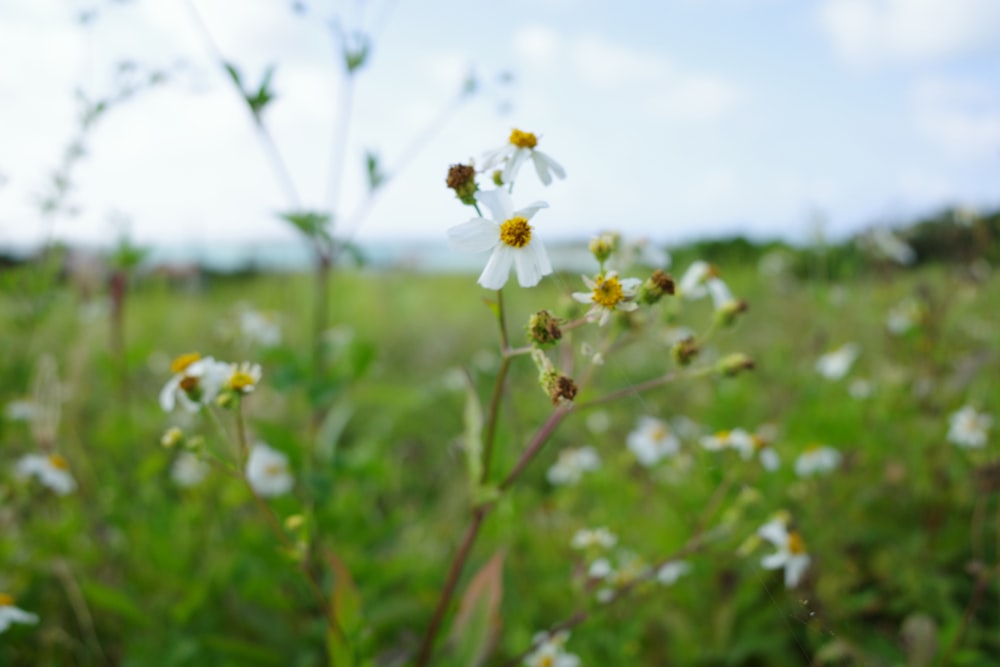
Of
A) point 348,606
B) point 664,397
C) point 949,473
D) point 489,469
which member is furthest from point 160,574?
point 664,397

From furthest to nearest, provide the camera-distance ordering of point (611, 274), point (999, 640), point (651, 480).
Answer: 1. point (651, 480)
2. point (999, 640)
3. point (611, 274)

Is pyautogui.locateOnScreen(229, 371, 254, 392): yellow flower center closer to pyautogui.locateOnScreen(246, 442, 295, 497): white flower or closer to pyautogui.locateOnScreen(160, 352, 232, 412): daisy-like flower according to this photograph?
pyautogui.locateOnScreen(160, 352, 232, 412): daisy-like flower

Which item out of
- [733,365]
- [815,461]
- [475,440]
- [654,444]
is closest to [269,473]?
[475,440]

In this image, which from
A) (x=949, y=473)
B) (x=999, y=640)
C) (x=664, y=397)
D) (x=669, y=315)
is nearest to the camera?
(x=669, y=315)

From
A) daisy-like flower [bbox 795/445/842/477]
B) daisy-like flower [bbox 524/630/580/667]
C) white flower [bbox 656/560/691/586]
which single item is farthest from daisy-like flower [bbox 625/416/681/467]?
daisy-like flower [bbox 524/630/580/667]

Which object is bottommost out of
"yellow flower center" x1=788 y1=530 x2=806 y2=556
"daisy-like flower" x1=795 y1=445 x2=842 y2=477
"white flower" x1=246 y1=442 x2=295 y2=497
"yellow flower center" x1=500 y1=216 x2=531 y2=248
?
"daisy-like flower" x1=795 y1=445 x2=842 y2=477

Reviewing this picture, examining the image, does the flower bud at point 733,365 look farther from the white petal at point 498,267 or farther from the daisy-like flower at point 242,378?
the daisy-like flower at point 242,378

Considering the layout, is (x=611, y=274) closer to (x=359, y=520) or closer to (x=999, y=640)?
(x=359, y=520)
